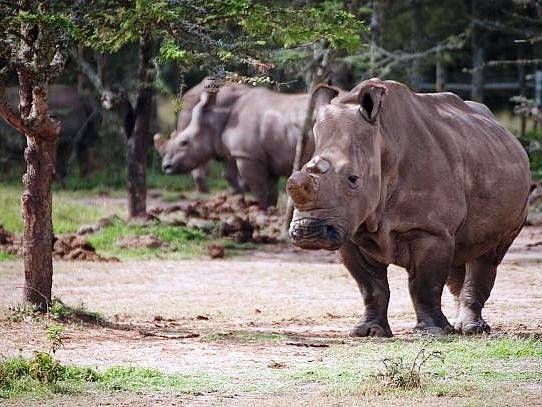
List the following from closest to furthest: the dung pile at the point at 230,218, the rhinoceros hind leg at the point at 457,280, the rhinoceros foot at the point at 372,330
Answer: the rhinoceros foot at the point at 372,330
the rhinoceros hind leg at the point at 457,280
the dung pile at the point at 230,218

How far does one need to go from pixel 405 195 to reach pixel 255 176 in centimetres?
1118

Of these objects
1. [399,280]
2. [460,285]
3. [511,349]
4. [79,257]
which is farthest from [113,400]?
[79,257]

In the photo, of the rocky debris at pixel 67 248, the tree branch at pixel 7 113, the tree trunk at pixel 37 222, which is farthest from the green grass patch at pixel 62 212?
the tree branch at pixel 7 113

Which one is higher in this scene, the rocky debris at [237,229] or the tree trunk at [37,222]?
the tree trunk at [37,222]

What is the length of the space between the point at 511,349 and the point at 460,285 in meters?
2.53

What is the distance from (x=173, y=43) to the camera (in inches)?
388

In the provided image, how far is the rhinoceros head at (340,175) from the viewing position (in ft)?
30.2

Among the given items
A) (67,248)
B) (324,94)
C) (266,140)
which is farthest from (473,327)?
(266,140)

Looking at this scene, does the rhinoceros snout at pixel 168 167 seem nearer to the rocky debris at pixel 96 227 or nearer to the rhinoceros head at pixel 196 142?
the rhinoceros head at pixel 196 142

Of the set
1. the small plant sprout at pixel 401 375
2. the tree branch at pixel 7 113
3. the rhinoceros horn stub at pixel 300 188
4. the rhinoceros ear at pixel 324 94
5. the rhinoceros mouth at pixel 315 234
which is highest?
the rhinoceros ear at pixel 324 94

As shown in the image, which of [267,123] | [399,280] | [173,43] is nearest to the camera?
[173,43]

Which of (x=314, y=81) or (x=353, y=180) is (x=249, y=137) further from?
(x=353, y=180)

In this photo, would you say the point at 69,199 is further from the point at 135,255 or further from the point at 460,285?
the point at 460,285

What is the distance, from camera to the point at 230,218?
1794 centimetres
